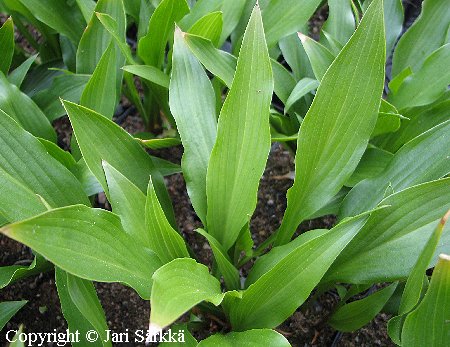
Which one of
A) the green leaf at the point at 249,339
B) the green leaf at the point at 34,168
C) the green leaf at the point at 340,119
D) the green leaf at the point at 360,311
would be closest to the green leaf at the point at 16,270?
the green leaf at the point at 34,168

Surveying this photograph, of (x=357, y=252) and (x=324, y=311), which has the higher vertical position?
(x=357, y=252)

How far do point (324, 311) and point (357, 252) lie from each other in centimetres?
37

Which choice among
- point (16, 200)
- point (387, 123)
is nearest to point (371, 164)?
point (387, 123)

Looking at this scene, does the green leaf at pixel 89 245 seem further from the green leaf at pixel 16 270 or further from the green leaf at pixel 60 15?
the green leaf at pixel 60 15

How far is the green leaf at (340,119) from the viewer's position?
833mm

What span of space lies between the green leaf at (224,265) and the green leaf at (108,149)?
0.50 ft

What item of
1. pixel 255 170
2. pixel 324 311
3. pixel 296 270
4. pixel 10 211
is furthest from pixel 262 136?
pixel 324 311

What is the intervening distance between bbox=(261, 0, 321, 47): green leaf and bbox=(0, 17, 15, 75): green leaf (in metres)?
0.54

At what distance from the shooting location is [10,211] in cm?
83

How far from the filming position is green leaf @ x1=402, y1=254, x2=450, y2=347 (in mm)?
684

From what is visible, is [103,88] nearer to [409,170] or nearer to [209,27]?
Answer: [209,27]

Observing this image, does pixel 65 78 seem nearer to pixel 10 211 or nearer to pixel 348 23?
pixel 10 211

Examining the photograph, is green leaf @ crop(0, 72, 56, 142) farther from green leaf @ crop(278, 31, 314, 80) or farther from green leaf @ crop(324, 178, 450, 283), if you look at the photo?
green leaf @ crop(324, 178, 450, 283)

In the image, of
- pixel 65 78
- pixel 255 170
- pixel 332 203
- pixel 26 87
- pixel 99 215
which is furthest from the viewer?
pixel 26 87
